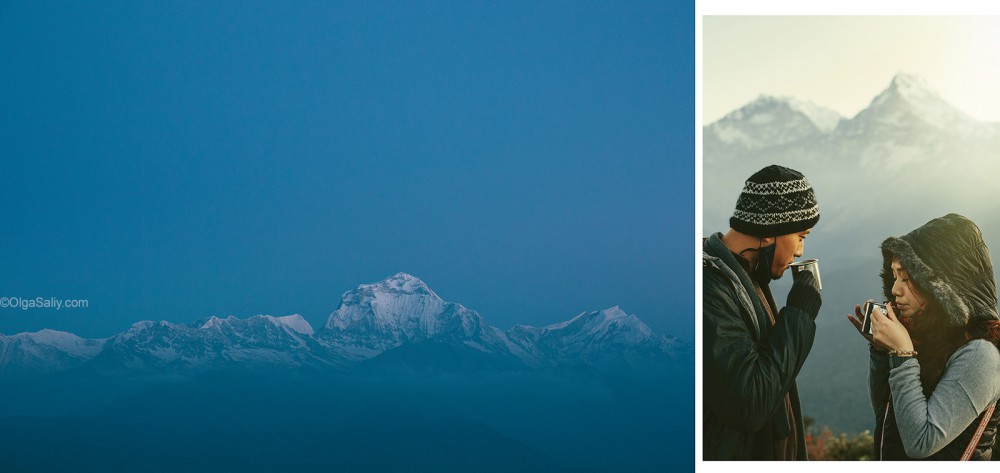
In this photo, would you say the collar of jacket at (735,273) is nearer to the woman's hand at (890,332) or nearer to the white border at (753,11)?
the white border at (753,11)

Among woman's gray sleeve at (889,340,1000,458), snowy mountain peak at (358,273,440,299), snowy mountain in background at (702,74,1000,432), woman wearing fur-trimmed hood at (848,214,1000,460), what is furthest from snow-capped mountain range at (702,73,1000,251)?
snowy mountain peak at (358,273,440,299)

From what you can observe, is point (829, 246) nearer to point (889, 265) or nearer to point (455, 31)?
point (889, 265)

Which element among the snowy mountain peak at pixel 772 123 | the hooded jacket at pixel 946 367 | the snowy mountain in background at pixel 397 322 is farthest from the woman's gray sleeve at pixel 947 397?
the snowy mountain in background at pixel 397 322

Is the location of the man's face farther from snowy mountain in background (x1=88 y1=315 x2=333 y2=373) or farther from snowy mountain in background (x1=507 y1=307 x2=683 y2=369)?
snowy mountain in background (x1=88 y1=315 x2=333 y2=373)

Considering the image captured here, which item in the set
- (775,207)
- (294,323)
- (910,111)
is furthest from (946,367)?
(294,323)

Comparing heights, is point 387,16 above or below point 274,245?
above

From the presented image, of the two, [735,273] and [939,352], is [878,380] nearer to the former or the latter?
[939,352]

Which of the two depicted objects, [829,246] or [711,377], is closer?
[711,377]

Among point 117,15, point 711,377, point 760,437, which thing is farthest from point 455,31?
point 760,437

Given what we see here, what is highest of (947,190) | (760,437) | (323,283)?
(947,190)
